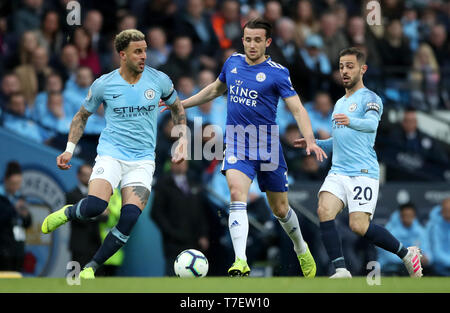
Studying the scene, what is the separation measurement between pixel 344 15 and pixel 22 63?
21.7 feet

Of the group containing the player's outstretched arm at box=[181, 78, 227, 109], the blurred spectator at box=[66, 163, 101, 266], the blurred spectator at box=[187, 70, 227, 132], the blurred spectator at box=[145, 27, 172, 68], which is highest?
the blurred spectator at box=[145, 27, 172, 68]

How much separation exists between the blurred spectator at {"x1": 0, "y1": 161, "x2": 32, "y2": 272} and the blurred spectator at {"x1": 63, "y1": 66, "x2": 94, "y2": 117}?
3.65 feet

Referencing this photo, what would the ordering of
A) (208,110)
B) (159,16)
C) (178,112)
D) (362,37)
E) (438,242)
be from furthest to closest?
1. (362,37)
2. (159,16)
3. (208,110)
4. (438,242)
5. (178,112)

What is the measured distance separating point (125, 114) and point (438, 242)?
6.17 metres

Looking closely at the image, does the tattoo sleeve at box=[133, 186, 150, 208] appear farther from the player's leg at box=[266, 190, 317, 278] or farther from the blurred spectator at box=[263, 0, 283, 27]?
the blurred spectator at box=[263, 0, 283, 27]

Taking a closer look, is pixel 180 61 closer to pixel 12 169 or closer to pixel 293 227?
pixel 12 169

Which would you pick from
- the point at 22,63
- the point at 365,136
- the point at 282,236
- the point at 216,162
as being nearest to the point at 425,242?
the point at 282,236

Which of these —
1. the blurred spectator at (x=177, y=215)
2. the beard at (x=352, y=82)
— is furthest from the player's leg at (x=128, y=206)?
the blurred spectator at (x=177, y=215)

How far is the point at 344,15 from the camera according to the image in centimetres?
1705

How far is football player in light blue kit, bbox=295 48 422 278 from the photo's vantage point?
8.97 m

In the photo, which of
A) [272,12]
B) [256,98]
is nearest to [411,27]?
[272,12]

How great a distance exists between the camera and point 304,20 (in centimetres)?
1623

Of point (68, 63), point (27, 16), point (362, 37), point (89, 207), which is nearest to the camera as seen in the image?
point (89, 207)

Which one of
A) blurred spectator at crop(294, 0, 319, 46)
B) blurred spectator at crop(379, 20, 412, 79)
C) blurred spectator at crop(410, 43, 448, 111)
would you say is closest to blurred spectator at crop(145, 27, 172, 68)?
blurred spectator at crop(294, 0, 319, 46)
